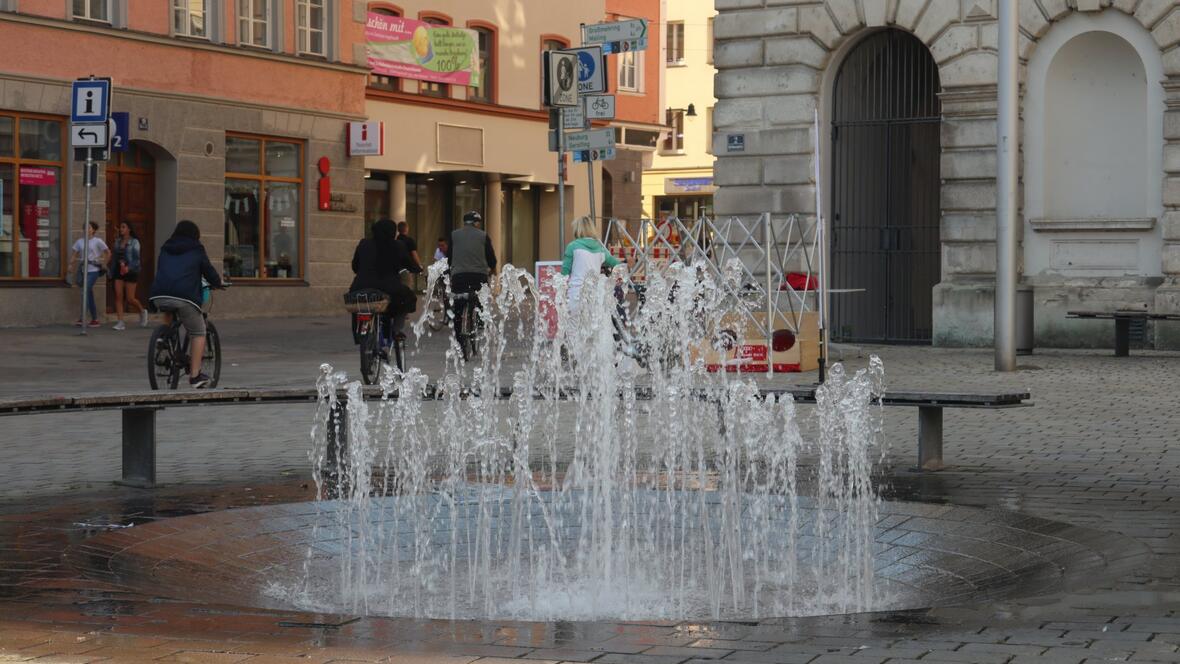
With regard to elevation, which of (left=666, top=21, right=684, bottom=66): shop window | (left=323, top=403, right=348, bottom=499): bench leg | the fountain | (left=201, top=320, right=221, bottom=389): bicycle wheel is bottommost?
the fountain

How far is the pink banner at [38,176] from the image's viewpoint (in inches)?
1153

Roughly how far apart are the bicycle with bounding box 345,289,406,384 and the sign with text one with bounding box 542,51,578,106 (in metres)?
4.47

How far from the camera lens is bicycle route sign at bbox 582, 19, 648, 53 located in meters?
22.1

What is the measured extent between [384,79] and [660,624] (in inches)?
1353

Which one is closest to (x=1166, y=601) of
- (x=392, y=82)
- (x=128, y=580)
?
(x=128, y=580)

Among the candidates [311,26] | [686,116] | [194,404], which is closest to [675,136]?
[686,116]

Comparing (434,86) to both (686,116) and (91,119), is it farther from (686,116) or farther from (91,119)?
(686,116)

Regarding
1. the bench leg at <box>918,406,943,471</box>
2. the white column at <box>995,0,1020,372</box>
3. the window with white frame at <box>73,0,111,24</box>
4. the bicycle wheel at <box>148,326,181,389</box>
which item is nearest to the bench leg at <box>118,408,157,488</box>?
the bench leg at <box>918,406,943,471</box>

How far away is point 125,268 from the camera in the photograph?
29.6 m

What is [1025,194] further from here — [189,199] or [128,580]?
[128,580]

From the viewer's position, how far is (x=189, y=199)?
106ft

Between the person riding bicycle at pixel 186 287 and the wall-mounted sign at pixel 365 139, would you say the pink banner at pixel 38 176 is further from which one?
the person riding bicycle at pixel 186 287

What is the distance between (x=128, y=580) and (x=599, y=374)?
4.03 meters

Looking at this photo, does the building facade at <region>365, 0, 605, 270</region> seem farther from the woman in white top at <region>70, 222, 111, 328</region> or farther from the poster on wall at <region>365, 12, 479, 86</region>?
the woman in white top at <region>70, 222, 111, 328</region>
